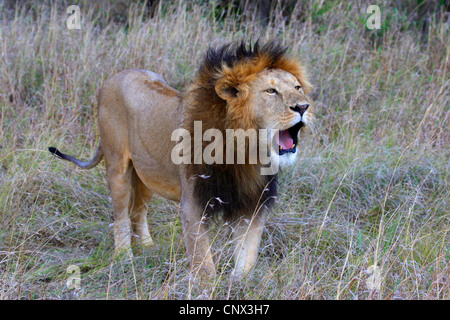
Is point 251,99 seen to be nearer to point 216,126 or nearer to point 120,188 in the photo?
point 216,126

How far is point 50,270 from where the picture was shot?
137 inches

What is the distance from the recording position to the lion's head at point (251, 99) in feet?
9.81

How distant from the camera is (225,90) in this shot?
3092 mm

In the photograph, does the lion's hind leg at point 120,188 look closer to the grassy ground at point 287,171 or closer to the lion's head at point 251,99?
the grassy ground at point 287,171

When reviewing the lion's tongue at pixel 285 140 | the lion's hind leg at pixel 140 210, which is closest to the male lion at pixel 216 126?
the lion's tongue at pixel 285 140

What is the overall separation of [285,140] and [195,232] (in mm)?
675

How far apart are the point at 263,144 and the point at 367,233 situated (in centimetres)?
138

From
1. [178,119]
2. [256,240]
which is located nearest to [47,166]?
[178,119]

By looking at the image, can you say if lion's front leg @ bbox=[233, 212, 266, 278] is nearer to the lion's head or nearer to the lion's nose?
the lion's head

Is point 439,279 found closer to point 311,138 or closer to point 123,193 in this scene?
point 123,193

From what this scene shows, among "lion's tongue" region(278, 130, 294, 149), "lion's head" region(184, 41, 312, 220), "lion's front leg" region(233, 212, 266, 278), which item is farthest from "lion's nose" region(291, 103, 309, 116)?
"lion's front leg" region(233, 212, 266, 278)

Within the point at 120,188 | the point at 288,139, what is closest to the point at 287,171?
the point at 120,188

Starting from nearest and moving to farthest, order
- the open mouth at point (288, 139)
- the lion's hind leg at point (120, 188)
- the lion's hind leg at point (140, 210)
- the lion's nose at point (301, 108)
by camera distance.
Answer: the lion's nose at point (301, 108), the open mouth at point (288, 139), the lion's hind leg at point (120, 188), the lion's hind leg at point (140, 210)

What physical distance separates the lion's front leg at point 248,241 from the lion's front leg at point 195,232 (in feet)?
0.61
